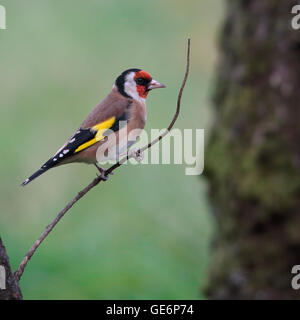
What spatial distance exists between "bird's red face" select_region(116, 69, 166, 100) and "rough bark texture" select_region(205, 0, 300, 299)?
1.65m

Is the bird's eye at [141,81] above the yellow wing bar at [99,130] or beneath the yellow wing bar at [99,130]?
above

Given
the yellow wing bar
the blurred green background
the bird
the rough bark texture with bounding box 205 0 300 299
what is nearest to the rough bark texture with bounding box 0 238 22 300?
the bird

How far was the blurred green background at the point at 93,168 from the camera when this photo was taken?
273 inches

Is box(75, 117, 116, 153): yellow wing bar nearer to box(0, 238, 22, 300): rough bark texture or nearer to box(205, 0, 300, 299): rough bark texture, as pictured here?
box(0, 238, 22, 300): rough bark texture

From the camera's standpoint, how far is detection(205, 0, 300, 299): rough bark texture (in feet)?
16.6

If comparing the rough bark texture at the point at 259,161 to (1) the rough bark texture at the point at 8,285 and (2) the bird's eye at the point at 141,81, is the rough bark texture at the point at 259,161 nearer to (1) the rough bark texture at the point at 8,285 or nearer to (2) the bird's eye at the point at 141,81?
(2) the bird's eye at the point at 141,81

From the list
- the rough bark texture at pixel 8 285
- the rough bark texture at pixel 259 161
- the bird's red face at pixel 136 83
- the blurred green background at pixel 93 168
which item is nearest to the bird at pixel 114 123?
the bird's red face at pixel 136 83

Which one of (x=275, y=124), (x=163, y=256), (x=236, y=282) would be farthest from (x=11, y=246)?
(x=275, y=124)

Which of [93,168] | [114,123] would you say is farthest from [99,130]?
[93,168]

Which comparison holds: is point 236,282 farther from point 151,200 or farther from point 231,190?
point 151,200

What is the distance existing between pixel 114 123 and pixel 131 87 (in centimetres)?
29

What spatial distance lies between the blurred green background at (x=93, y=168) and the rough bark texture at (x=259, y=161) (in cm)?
119

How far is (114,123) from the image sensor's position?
13.1 feet

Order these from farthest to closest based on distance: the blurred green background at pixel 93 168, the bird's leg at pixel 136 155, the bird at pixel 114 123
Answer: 1. the blurred green background at pixel 93 168
2. the bird at pixel 114 123
3. the bird's leg at pixel 136 155
